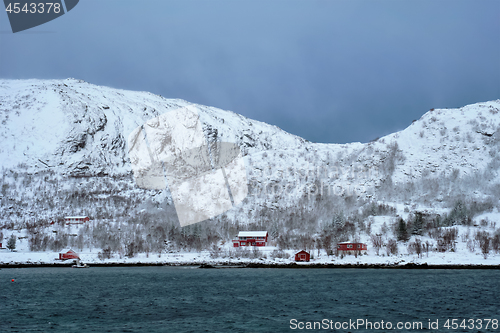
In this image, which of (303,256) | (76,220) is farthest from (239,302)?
(76,220)

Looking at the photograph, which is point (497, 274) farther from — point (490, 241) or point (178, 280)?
point (178, 280)

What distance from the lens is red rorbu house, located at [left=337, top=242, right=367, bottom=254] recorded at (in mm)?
105562

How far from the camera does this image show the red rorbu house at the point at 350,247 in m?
106

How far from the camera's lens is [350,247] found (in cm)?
10700

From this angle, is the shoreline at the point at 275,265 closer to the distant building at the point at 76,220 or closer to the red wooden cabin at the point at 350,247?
the red wooden cabin at the point at 350,247

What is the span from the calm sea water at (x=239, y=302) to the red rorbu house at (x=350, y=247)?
3358 cm

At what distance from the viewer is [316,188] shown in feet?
615

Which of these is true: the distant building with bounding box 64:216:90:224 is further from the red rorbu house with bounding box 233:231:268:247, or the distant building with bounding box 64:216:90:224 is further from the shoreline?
the red rorbu house with bounding box 233:231:268:247

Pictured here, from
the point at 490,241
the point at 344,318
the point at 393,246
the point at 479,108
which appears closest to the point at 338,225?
the point at 393,246

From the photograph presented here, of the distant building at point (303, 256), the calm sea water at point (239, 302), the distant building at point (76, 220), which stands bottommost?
the calm sea water at point (239, 302)

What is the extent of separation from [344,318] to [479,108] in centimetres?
19097

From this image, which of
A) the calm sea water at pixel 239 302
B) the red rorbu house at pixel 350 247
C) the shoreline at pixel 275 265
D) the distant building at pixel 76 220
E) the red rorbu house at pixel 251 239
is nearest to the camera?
the calm sea water at pixel 239 302

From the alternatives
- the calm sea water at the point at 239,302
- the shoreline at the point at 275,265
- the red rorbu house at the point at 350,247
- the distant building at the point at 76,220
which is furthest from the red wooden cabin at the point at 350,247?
the distant building at the point at 76,220

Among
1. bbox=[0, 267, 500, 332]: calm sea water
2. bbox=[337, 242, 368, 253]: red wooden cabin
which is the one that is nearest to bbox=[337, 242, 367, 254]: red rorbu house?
bbox=[337, 242, 368, 253]: red wooden cabin
